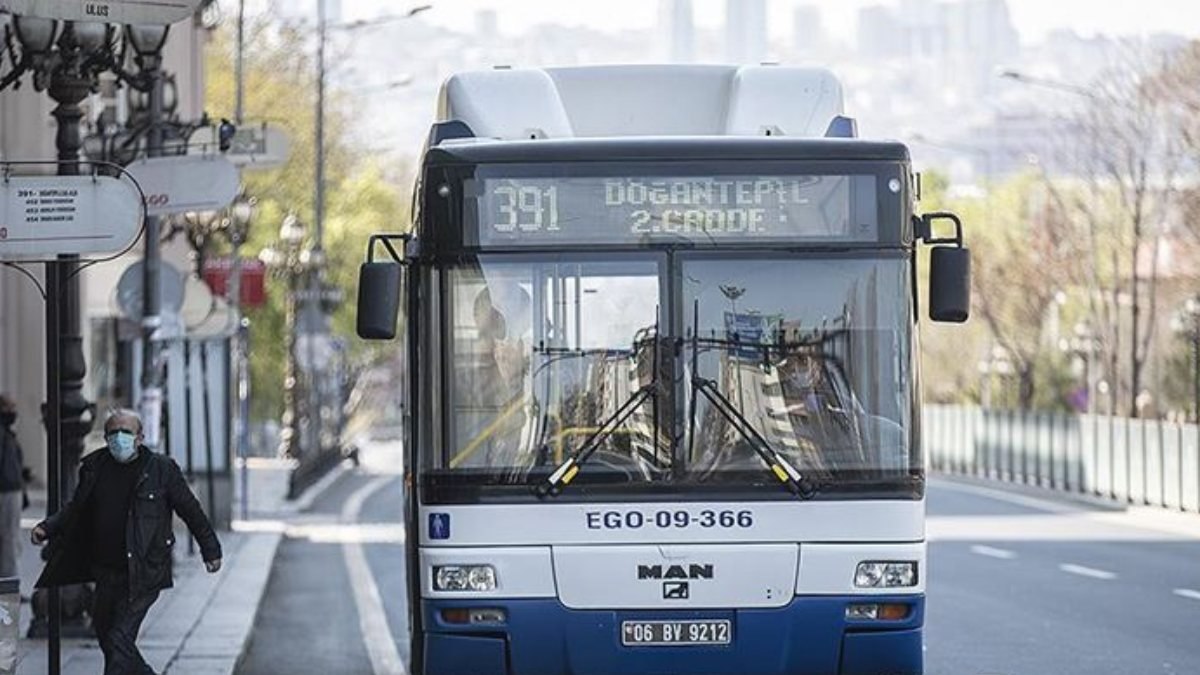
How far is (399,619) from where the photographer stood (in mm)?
23094

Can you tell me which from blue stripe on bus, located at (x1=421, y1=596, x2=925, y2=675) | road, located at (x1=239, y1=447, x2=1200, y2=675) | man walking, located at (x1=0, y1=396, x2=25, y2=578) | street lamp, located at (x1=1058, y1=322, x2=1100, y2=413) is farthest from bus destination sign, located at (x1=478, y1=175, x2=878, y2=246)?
street lamp, located at (x1=1058, y1=322, x2=1100, y2=413)

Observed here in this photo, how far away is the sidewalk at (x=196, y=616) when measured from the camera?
18.4 meters

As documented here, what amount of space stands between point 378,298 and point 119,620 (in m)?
3.04

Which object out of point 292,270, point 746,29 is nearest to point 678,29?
point 746,29

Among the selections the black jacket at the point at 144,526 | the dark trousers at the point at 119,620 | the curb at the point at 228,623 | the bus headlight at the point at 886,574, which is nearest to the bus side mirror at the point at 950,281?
the bus headlight at the point at 886,574

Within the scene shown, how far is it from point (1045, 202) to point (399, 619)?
40.5 meters

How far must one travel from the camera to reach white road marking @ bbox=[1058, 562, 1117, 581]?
2691cm

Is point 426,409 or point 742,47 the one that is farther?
point 742,47

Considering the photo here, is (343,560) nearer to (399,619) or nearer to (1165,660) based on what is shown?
(399,619)

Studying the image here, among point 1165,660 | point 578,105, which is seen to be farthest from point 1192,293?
point 578,105

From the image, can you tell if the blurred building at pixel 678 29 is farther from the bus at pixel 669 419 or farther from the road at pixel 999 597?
the bus at pixel 669 419

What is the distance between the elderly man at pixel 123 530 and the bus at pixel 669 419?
192cm

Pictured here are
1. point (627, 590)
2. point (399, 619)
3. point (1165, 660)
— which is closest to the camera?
point (627, 590)

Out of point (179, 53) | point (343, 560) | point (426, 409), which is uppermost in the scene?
point (179, 53)
